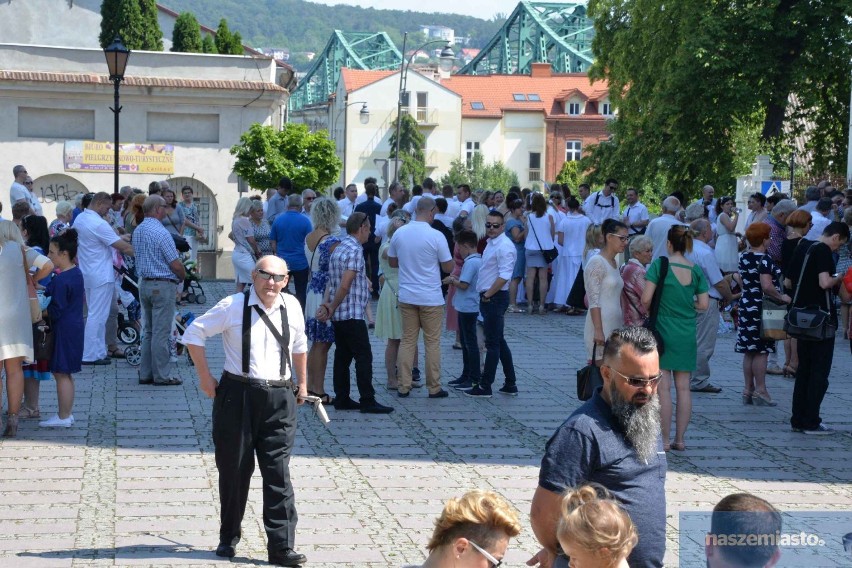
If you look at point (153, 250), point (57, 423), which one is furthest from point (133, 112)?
point (57, 423)

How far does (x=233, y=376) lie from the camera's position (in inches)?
275

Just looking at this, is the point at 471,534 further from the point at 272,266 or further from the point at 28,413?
the point at 28,413

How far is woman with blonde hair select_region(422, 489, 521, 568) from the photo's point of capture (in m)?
3.95

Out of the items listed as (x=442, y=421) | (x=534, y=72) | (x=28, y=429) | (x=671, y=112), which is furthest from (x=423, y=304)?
(x=534, y=72)

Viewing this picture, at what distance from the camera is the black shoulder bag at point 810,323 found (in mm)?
10391

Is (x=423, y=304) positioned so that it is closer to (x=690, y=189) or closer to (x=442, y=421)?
(x=442, y=421)

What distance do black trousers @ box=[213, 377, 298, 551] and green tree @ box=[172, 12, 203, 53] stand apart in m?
37.6

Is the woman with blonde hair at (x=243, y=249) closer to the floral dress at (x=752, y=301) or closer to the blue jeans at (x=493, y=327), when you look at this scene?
the blue jeans at (x=493, y=327)

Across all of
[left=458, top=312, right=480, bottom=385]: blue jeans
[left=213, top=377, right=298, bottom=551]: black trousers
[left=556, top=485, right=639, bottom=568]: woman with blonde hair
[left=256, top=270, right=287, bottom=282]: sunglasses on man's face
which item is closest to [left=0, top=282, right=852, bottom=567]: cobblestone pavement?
[left=213, top=377, right=298, bottom=551]: black trousers

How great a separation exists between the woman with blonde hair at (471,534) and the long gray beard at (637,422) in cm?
68

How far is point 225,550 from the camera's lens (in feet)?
22.8

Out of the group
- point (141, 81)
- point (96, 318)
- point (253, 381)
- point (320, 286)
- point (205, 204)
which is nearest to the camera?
point (253, 381)

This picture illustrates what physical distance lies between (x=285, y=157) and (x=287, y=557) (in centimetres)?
3283

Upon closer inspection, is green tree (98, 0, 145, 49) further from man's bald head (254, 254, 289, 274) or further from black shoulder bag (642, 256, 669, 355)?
man's bald head (254, 254, 289, 274)
